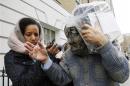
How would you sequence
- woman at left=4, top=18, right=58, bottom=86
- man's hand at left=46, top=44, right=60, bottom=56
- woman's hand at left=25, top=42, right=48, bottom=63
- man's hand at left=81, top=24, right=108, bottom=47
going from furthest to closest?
man's hand at left=46, top=44, right=60, bottom=56 → woman at left=4, top=18, right=58, bottom=86 → woman's hand at left=25, top=42, right=48, bottom=63 → man's hand at left=81, top=24, right=108, bottom=47

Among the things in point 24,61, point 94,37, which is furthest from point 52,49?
point 94,37

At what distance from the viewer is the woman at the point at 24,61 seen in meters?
2.22

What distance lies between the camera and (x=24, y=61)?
235 centimetres

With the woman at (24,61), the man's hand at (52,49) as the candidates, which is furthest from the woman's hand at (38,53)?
the man's hand at (52,49)

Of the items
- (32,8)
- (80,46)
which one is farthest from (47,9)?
(80,46)

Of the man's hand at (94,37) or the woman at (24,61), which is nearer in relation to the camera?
the man's hand at (94,37)

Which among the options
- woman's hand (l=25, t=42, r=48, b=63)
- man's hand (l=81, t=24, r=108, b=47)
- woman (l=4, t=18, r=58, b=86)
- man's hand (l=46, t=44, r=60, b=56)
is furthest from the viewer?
man's hand (l=46, t=44, r=60, b=56)

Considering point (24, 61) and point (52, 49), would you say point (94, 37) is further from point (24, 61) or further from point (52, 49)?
point (24, 61)

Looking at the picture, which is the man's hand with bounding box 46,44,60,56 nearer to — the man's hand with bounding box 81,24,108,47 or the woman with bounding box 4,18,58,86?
the woman with bounding box 4,18,58,86

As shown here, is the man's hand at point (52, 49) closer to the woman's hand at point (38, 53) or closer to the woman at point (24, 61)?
the woman at point (24, 61)

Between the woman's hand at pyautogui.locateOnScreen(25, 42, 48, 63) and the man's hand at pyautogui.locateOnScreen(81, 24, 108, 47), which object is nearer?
the man's hand at pyautogui.locateOnScreen(81, 24, 108, 47)

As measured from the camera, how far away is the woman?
2.22 metres

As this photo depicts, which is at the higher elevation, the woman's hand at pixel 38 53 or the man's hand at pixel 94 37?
the man's hand at pixel 94 37

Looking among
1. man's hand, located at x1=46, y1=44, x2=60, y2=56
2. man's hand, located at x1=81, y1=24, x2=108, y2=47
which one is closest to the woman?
man's hand, located at x1=46, y1=44, x2=60, y2=56
